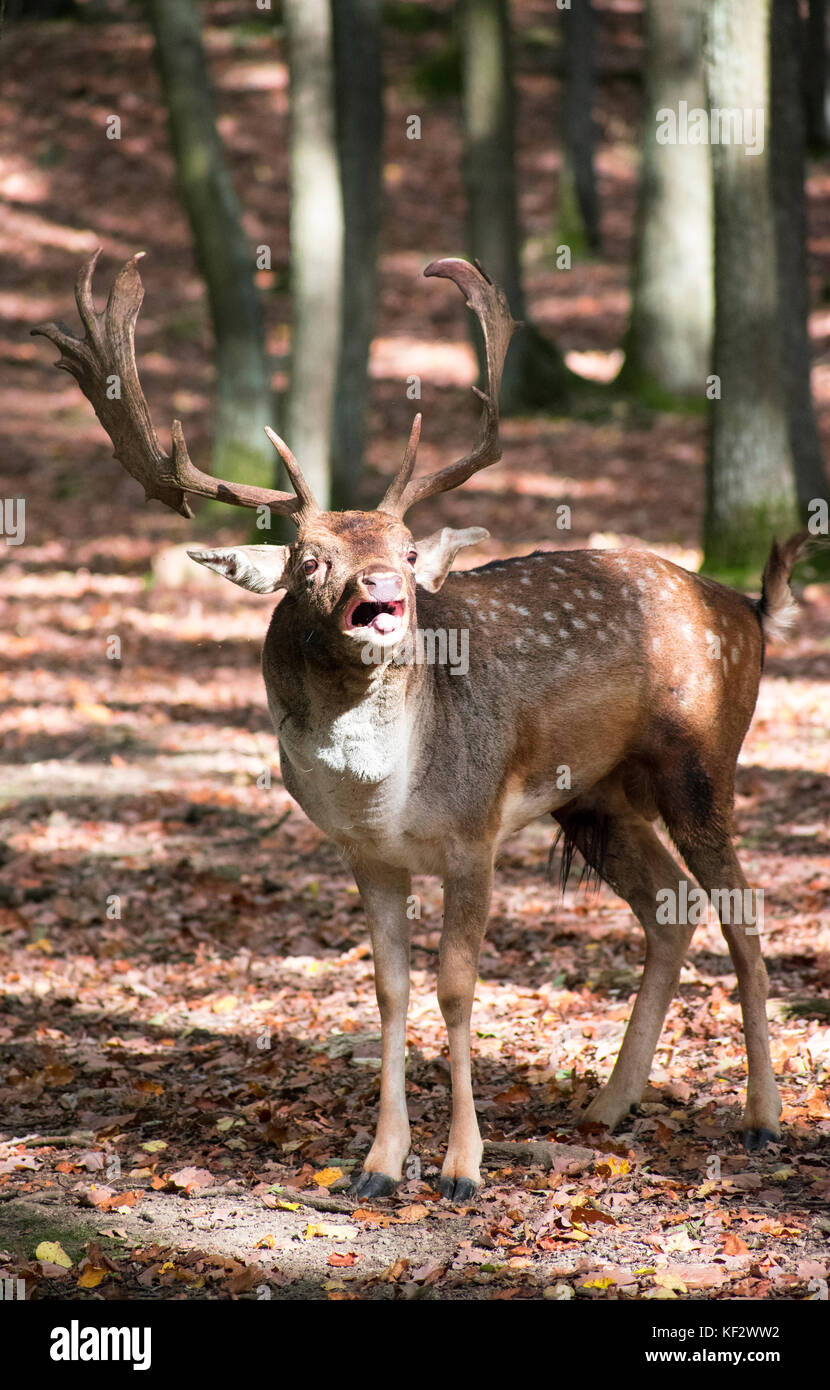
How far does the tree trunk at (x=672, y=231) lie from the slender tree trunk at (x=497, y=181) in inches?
52.3

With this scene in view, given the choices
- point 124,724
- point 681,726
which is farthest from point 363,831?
point 124,724

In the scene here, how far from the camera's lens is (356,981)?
7.46 meters

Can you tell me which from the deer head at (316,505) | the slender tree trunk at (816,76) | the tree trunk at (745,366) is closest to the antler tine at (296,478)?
the deer head at (316,505)

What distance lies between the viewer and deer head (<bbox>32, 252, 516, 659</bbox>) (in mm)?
4910

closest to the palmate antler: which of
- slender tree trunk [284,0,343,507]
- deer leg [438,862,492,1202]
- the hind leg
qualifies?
deer leg [438,862,492,1202]

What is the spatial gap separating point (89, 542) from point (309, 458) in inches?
167

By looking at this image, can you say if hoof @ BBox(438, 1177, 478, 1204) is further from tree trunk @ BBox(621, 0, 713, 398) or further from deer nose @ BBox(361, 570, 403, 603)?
tree trunk @ BBox(621, 0, 713, 398)

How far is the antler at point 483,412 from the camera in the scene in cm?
546

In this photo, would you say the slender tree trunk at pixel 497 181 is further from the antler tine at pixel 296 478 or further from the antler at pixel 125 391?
the antler tine at pixel 296 478

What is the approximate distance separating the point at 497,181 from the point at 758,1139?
58.4 feet

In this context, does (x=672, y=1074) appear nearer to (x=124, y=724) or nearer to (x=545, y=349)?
(x=124, y=724)

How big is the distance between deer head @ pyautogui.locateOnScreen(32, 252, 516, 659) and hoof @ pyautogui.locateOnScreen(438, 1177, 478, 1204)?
1.85 meters

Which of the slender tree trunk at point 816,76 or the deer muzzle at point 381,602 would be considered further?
the slender tree trunk at point 816,76

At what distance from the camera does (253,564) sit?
5199 mm
